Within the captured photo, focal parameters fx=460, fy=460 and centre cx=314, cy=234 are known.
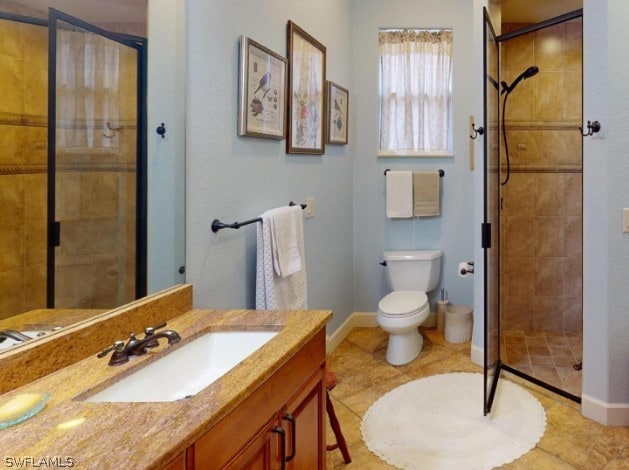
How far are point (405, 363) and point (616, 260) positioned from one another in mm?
1417

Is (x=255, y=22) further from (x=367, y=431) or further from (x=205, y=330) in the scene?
(x=367, y=431)

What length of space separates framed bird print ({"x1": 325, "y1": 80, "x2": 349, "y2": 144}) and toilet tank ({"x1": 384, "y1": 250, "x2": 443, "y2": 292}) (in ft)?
3.28

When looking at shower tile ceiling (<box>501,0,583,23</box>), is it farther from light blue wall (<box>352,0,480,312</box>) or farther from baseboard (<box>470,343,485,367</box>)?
baseboard (<box>470,343,485,367</box>)

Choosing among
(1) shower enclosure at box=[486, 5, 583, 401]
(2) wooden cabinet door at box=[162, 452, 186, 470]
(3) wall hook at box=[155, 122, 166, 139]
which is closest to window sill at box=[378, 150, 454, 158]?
(1) shower enclosure at box=[486, 5, 583, 401]

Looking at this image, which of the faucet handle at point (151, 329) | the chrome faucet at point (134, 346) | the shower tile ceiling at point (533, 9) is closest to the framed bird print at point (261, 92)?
the faucet handle at point (151, 329)

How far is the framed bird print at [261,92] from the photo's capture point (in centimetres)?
202

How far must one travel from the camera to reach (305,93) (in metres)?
2.75

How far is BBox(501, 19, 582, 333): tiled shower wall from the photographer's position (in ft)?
11.4

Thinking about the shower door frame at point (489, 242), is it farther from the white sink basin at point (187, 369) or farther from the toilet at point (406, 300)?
the white sink basin at point (187, 369)

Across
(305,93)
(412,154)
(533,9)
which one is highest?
(533,9)

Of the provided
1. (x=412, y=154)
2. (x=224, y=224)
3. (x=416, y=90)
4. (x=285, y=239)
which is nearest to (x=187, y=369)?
(x=224, y=224)

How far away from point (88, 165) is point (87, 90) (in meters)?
0.21

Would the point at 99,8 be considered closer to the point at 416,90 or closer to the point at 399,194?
the point at 399,194

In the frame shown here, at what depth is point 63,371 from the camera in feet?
3.74
